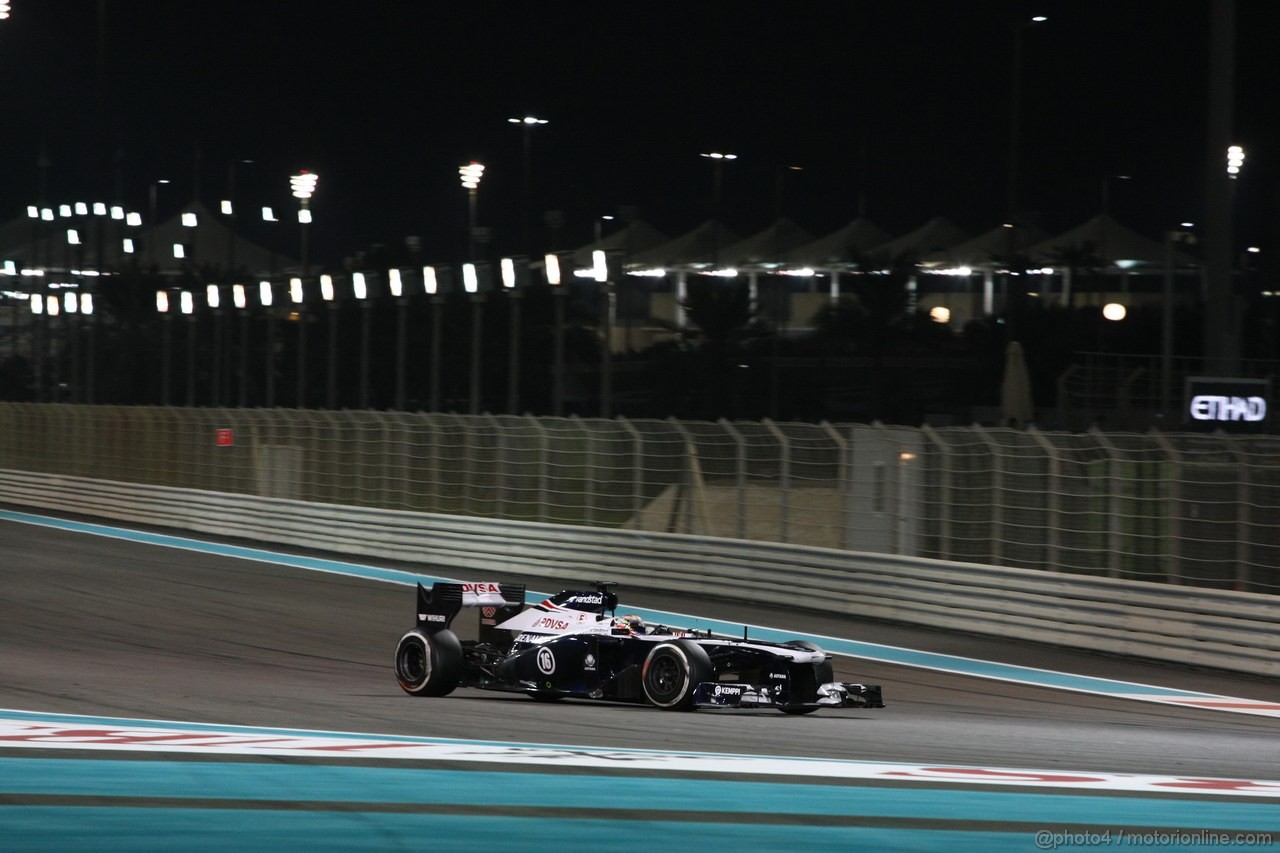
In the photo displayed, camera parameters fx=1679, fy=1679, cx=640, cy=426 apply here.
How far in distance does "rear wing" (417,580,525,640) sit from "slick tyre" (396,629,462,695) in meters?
0.10

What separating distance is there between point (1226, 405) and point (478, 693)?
10.6 meters

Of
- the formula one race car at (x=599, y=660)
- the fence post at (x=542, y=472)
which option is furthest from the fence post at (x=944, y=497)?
the fence post at (x=542, y=472)

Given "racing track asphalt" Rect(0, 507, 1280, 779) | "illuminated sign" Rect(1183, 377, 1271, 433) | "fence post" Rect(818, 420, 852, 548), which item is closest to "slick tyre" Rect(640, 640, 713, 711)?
"racing track asphalt" Rect(0, 507, 1280, 779)

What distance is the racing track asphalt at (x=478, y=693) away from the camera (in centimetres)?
935

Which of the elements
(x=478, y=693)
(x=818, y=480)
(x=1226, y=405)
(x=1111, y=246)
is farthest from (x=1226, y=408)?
(x=1111, y=246)

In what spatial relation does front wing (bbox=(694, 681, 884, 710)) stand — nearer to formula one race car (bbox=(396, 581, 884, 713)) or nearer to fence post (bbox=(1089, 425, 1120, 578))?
formula one race car (bbox=(396, 581, 884, 713))

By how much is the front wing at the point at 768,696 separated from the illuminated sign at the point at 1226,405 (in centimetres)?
972

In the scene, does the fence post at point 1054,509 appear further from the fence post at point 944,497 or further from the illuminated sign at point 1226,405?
the illuminated sign at point 1226,405

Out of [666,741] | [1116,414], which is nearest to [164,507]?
[1116,414]

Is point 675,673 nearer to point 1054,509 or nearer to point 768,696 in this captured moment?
point 768,696

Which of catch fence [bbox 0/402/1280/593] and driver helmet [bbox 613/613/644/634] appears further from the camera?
catch fence [bbox 0/402/1280/593]

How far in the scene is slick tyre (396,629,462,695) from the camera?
11.5 meters

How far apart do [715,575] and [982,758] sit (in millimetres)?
12878

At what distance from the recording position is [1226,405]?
19.1 meters
